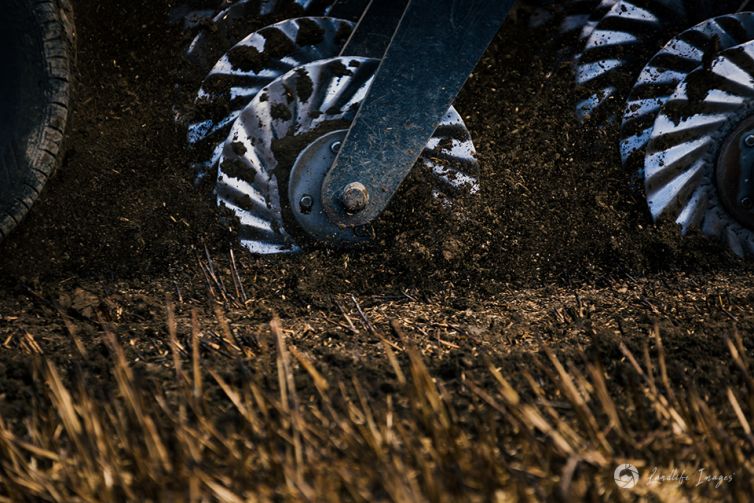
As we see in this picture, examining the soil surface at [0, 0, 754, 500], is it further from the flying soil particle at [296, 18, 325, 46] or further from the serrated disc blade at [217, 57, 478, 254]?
the flying soil particle at [296, 18, 325, 46]

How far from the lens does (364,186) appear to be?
3.00 metres

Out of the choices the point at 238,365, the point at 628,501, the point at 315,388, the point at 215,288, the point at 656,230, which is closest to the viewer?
the point at 628,501

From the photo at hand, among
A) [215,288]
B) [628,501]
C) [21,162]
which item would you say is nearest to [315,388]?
[628,501]

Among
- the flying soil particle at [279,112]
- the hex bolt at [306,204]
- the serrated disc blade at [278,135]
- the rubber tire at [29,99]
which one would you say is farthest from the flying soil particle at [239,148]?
the rubber tire at [29,99]

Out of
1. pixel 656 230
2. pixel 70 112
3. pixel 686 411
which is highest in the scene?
pixel 70 112

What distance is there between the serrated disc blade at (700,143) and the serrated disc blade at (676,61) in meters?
0.07

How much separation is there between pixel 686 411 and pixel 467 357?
64 cm

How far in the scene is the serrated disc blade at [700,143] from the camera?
3.20 metres

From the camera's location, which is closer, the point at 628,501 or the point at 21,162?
the point at 628,501

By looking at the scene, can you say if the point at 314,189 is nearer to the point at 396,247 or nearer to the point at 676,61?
the point at 396,247

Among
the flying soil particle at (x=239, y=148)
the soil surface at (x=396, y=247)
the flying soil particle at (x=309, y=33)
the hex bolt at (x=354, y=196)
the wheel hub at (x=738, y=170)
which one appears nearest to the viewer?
the soil surface at (x=396, y=247)

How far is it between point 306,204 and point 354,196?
0.20m

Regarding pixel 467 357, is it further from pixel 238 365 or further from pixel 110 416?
pixel 110 416

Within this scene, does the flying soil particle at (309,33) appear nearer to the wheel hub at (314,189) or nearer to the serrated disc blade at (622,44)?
the wheel hub at (314,189)
